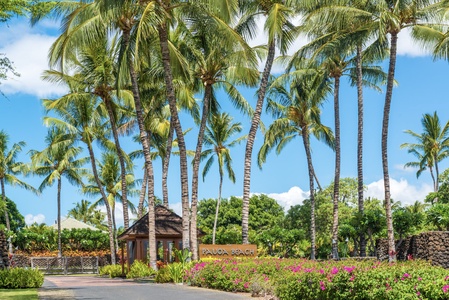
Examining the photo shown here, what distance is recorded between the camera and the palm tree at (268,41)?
27.4m

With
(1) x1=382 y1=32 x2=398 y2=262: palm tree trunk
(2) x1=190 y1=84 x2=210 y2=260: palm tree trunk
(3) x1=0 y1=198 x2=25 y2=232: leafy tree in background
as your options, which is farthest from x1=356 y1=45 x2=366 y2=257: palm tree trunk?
(3) x1=0 y1=198 x2=25 y2=232: leafy tree in background

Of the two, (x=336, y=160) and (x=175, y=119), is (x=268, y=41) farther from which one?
(x=336, y=160)

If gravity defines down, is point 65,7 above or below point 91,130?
above

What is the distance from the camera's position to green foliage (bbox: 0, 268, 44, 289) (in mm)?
23594

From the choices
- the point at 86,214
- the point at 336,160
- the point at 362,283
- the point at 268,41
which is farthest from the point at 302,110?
the point at 86,214

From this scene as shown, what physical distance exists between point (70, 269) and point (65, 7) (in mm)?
25177

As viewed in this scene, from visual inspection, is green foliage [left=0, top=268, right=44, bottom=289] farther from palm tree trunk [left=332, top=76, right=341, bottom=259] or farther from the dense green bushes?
the dense green bushes

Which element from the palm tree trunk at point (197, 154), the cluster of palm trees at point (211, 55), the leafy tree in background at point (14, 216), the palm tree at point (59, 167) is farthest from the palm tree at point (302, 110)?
the leafy tree in background at point (14, 216)

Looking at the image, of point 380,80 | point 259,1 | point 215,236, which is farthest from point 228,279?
point 215,236

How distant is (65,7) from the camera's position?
93.3 ft

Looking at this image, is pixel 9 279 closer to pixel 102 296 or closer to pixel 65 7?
pixel 102 296

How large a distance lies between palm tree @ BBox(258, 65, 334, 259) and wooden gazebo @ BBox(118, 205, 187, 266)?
8646mm

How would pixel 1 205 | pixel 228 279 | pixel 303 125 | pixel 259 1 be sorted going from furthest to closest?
1. pixel 303 125
2. pixel 259 1
3. pixel 1 205
4. pixel 228 279

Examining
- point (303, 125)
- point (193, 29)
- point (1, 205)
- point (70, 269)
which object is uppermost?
point (193, 29)
